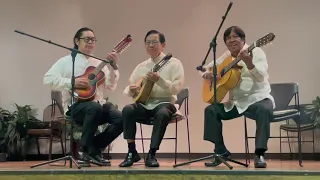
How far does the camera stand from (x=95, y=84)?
12.8 feet

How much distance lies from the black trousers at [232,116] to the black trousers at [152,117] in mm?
348

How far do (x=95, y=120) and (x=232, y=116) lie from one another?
1234mm

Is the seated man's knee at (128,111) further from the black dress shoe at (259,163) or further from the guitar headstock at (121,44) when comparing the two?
the black dress shoe at (259,163)

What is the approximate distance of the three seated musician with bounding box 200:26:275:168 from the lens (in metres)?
3.47

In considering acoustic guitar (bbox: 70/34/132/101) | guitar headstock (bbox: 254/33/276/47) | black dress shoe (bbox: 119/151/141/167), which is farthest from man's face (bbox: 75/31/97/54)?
guitar headstock (bbox: 254/33/276/47)

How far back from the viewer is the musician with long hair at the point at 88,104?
3787mm

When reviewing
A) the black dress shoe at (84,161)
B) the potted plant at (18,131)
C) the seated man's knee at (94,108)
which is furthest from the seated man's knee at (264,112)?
the potted plant at (18,131)

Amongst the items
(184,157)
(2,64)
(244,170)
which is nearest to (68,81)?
(244,170)

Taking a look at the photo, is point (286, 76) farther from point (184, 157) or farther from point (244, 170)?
point (244, 170)

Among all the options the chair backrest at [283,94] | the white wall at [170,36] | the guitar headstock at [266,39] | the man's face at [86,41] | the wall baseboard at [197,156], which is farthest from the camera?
the white wall at [170,36]

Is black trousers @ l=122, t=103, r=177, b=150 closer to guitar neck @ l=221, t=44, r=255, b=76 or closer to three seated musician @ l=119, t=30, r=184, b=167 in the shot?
three seated musician @ l=119, t=30, r=184, b=167

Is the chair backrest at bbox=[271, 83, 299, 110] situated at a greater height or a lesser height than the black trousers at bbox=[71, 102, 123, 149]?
greater

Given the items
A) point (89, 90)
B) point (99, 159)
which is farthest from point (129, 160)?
point (89, 90)

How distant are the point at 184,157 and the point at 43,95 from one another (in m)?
2.44
